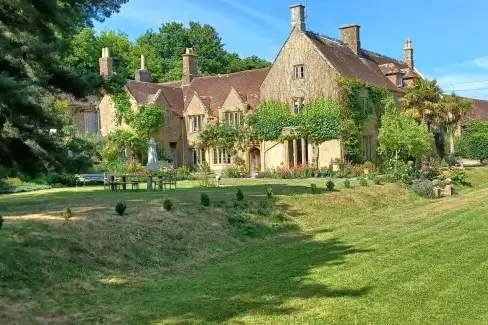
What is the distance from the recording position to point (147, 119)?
138 ft

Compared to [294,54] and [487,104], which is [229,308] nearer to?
[294,54]

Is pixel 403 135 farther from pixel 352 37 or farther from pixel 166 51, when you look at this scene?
pixel 166 51

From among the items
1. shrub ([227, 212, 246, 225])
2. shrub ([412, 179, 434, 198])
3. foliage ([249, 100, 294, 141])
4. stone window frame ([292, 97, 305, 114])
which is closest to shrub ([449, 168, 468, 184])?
shrub ([412, 179, 434, 198])

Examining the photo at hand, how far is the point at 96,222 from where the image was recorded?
48.2ft

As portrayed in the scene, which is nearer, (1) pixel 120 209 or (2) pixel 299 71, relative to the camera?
(1) pixel 120 209

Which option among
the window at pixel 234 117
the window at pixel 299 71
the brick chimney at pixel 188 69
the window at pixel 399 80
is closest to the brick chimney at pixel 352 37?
the window at pixel 399 80

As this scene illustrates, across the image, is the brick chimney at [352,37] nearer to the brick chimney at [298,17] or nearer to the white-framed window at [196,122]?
the brick chimney at [298,17]

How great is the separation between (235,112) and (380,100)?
10472mm

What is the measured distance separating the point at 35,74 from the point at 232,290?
643cm

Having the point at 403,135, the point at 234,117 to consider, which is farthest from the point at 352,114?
A: the point at 234,117

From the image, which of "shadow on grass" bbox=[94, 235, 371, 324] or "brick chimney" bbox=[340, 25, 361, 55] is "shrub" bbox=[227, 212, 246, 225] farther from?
"brick chimney" bbox=[340, 25, 361, 55]

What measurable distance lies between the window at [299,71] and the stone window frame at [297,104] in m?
1.50

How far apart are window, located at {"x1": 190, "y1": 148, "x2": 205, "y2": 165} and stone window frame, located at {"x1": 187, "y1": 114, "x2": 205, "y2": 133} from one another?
1578mm

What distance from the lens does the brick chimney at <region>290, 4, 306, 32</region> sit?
39125 millimetres
